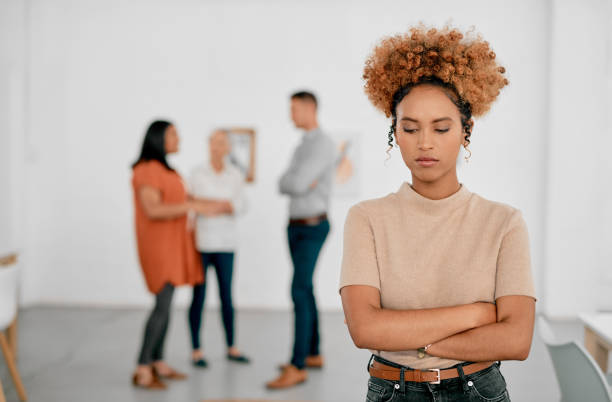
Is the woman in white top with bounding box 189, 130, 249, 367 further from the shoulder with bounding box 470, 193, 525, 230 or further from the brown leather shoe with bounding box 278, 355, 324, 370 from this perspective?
the shoulder with bounding box 470, 193, 525, 230

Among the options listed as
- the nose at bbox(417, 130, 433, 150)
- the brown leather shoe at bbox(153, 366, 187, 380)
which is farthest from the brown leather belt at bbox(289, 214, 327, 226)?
the nose at bbox(417, 130, 433, 150)

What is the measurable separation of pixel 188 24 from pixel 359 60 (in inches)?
68.9

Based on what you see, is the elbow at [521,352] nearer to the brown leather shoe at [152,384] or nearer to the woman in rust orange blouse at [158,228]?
the woman in rust orange blouse at [158,228]

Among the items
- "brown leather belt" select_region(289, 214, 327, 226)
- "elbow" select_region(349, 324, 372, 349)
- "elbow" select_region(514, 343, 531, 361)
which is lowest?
"elbow" select_region(514, 343, 531, 361)

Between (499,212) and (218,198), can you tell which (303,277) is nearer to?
(218,198)

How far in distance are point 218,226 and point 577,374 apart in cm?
241

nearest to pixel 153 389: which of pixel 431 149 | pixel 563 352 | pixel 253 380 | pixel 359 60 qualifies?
pixel 253 380

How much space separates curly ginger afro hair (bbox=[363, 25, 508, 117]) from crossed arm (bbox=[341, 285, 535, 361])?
42cm

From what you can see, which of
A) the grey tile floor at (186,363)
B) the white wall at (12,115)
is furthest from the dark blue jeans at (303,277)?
the white wall at (12,115)

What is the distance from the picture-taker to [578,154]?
16.4ft

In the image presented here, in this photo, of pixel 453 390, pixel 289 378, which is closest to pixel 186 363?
pixel 289 378

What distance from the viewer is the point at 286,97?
216 inches

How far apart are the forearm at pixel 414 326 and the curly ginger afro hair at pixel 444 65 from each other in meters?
0.43

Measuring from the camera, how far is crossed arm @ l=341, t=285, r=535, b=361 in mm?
1130
